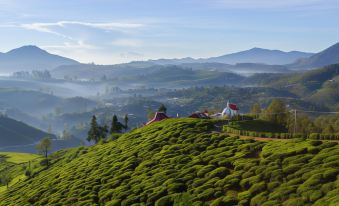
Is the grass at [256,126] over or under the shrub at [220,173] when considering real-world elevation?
over

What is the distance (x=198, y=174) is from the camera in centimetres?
4772

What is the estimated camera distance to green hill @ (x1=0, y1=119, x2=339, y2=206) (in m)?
37.9

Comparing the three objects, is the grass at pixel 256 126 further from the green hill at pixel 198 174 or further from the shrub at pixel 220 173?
the shrub at pixel 220 173

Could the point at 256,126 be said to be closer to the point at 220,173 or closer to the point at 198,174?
the point at 198,174

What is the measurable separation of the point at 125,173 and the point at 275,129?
121 feet

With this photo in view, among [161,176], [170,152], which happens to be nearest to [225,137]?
[170,152]

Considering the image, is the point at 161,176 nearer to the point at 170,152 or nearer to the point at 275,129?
the point at 170,152

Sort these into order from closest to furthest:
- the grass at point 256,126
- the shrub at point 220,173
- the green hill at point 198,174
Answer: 1. the green hill at point 198,174
2. the shrub at point 220,173
3. the grass at point 256,126

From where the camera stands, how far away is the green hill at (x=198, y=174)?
3791 centimetres

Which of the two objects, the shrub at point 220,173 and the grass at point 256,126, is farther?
the grass at point 256,126

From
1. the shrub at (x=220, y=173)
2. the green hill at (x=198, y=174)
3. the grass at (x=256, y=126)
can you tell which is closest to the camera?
the green hill at (x=198, y=174)

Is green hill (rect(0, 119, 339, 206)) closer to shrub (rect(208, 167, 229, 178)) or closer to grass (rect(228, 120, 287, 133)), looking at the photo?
shrub (rect(208, 167, 229, 178))

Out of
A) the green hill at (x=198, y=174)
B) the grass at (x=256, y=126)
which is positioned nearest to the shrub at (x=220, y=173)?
the green hill at (x=198, y=174)

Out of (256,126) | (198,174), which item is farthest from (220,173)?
(256,126)
